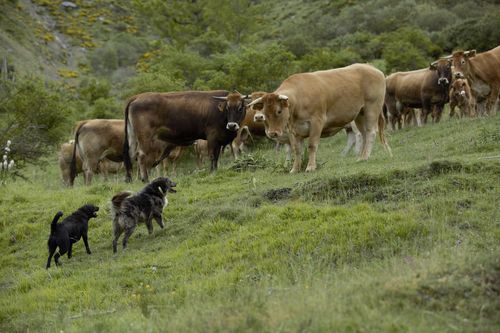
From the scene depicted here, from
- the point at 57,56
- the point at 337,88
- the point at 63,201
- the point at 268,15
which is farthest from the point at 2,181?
the point at 268,15

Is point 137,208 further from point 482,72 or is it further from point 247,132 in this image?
point 482,72

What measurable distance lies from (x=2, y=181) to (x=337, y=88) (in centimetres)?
980

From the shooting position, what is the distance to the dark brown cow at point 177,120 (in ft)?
57.7

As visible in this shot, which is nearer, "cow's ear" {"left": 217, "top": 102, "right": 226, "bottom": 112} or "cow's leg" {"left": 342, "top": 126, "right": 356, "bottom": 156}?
"cow's ear" {"left": 217, "top": 102, "right": 226, "bottom": 112}

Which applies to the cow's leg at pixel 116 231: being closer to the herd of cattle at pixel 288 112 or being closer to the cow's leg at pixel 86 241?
the cow's leg at pixel 86 241

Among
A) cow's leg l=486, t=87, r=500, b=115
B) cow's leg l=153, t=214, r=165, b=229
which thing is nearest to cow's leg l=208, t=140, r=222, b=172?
cow's leg l=153, t=214, r=165, b=229

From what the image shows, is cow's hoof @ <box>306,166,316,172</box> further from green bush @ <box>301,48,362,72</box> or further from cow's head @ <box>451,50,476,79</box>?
green bush @ <box>301,48,362,72</box>

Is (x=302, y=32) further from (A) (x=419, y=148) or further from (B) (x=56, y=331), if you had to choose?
(B) (x=56, y=331)

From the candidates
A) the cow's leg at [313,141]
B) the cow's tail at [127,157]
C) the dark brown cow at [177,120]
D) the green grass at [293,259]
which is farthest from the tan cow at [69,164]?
the cow's leg at [313,141]

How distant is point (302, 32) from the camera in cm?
5509

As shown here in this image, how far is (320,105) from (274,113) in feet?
3.66

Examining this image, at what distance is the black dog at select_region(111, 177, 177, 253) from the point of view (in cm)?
1157

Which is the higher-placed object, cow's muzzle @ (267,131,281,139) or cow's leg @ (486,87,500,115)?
cow's muzzle @ (267,131,281,139)

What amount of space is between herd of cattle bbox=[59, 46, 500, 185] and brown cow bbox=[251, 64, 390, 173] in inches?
0.8
